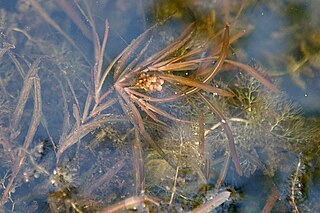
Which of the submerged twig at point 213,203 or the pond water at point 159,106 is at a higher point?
→ the pond water at point 159,106

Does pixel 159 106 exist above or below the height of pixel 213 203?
above

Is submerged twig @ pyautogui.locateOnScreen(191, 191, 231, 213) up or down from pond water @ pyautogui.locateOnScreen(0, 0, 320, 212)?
down

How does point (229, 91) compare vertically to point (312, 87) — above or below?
above

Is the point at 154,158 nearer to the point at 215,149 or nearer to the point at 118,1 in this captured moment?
the point at 215,149

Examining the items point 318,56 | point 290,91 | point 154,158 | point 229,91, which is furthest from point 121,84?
point 318,56

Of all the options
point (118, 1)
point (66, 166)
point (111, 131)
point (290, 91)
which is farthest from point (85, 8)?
point (290, 91)

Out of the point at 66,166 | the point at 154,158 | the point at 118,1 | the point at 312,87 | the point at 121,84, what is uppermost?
the point at 118,1
